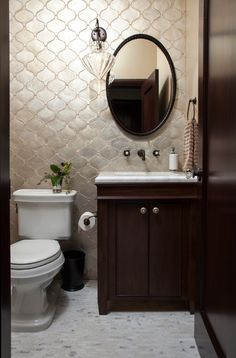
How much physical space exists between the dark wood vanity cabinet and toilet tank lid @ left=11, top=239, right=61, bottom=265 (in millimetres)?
318

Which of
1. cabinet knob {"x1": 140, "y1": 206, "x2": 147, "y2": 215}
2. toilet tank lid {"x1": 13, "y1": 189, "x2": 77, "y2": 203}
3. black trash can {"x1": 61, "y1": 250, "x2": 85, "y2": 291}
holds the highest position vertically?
toilet tank lid {"x1": 13, "y1": 189, "x2": 77, "y2": 203}

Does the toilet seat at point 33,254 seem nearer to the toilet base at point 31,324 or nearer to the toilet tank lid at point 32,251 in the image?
the toilet tank lid at point 32,251

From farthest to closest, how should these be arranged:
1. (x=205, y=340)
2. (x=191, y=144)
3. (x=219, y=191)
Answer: (x=191, y=144) → (x=205, y=340) → (x=219, y=191)

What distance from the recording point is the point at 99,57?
2500 mm

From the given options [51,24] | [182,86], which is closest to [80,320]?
[182,86]

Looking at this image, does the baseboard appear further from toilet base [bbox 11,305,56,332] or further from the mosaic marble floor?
toilet base [bbox 11,305,56,332]

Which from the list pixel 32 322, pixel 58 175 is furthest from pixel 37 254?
pixel 58 175

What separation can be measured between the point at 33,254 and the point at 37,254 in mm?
23

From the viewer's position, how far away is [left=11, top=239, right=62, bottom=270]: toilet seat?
1.87 meters

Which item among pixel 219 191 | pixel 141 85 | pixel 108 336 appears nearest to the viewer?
pixel 219 191

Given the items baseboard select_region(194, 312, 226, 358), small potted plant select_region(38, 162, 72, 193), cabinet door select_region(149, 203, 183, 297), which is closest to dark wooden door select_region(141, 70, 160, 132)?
small potted plant select_region(38, 162, 72, 193)

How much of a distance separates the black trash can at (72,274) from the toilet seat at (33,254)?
0.35m

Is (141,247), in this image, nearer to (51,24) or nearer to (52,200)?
(52,200)

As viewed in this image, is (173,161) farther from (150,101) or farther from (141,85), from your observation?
(141,85)
